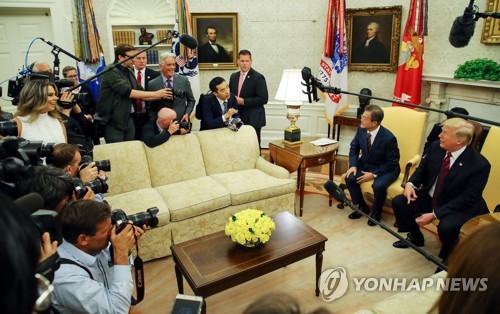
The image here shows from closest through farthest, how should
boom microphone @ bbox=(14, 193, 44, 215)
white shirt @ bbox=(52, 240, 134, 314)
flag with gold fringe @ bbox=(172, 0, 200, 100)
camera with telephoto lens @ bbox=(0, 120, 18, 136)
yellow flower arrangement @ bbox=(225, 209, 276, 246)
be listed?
boom microphone @ bbox=(14, 193, 44, 215) < white shirt @ bbox=(52, 240, 134, 314) < camera with telephoto lens @ bbox=(0, 120, 18, 136) < yellow flower arrangement @ bbox=(225, 209, 276, 246) < flag with gold fringe @ bbox=(172, 0, 200, 100)

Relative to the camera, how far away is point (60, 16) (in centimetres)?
570

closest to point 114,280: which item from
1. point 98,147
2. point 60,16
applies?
point 98,147

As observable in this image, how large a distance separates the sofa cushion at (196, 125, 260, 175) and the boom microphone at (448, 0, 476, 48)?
2.32m

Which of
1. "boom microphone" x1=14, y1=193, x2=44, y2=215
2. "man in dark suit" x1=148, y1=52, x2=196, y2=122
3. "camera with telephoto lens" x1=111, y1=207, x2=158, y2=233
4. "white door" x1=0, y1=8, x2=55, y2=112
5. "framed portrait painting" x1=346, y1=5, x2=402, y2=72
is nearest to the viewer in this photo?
"boom microphone" x1=14, y1=193, x2=44, y2=215

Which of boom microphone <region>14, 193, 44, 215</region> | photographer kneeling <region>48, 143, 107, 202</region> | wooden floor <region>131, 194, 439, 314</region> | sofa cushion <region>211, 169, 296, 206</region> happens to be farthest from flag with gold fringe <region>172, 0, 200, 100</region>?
boom microphone <region>14, 193, 44, 215</region>

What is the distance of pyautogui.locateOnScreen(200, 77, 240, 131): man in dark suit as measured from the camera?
3957 mm

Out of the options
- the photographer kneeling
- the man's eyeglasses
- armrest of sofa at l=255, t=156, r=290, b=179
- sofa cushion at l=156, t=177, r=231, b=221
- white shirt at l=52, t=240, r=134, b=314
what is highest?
the man's eyeglasses

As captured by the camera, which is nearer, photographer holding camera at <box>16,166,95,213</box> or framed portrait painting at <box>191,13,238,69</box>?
photographer holding camera at <box>16,166,95,213</box>

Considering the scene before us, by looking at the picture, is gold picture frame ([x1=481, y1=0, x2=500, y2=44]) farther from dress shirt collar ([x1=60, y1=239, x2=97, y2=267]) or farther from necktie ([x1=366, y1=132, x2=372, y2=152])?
dress shirt collar ([x1=60, y1=239, x2=97, y2=267])

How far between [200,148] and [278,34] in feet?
9.68

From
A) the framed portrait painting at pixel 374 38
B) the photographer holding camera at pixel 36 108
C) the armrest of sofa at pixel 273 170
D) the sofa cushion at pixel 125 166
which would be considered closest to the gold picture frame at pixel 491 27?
the framed portrait painting at pixel 374 38

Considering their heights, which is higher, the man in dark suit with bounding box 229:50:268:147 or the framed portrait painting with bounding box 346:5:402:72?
the framed portrait painting with bounding box 346:5:402:72

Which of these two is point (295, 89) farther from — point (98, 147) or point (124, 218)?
point (124, 218)

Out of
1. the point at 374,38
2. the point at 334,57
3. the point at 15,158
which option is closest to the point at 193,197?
the point at 15,158
